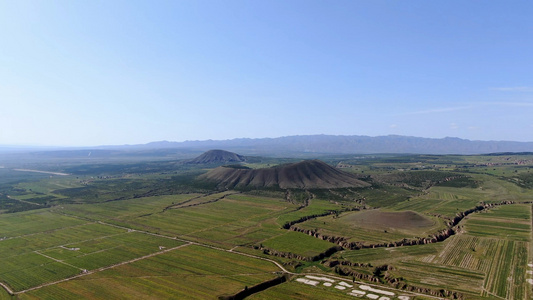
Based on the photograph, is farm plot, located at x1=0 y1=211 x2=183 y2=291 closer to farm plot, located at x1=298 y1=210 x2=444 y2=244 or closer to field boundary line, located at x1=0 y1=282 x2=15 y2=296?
field boundary line, located at x1=0 y1=282 x2=15 y2=296

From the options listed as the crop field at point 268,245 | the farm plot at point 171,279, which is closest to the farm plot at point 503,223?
the crop field at point 268,245

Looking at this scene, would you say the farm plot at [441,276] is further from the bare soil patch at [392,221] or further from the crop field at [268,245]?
the bare soil patch at [392,221]

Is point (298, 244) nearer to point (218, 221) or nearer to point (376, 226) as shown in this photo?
point (376, 226)

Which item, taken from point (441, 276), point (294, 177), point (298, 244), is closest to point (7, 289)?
point (298, 244)

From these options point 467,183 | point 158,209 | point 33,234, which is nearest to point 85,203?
point 158,209

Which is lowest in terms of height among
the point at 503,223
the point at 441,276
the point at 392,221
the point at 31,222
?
the point at 31,222

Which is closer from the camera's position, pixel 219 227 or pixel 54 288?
pixel 54 288

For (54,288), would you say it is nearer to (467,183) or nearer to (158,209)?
(158,209)
